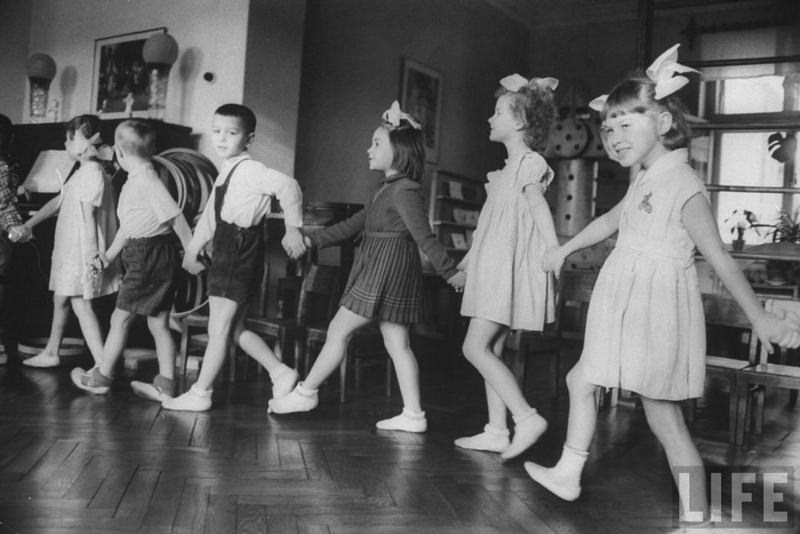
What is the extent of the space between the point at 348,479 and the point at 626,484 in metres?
0.89

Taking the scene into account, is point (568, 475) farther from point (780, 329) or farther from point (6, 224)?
point (6, 224)

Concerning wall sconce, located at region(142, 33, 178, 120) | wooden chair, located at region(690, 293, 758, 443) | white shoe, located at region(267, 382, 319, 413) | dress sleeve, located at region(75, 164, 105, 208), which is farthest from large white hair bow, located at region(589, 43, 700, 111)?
wall sconce, located at region(142, 33, 178, 120)

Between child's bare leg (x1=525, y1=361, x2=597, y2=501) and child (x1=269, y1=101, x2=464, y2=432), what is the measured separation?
880 millimetres

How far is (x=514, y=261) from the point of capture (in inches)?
104

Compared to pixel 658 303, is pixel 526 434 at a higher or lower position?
lower

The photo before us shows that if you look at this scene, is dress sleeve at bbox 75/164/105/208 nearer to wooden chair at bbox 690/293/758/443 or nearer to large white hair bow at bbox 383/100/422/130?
large white hair bow at bbox 383/100/422/130

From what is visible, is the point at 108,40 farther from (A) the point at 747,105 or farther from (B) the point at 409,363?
(A) the point at 747,105

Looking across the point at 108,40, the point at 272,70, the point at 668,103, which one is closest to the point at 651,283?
the point at 668,103

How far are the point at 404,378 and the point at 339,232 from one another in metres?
0.62

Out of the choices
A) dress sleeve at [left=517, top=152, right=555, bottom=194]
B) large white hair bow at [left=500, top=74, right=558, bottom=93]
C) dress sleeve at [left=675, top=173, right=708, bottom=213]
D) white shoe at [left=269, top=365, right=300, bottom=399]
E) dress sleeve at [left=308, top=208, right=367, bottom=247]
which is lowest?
white shoe at [left=269, top=365, right=300, bottom=399]

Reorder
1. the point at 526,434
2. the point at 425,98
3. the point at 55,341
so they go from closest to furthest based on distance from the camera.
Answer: the point at 526,434, the point at 55,341, the point at 425,98

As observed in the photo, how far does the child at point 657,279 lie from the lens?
1979mm

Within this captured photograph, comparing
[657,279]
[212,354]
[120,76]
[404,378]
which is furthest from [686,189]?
[120,76]

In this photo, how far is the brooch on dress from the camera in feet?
6.64
